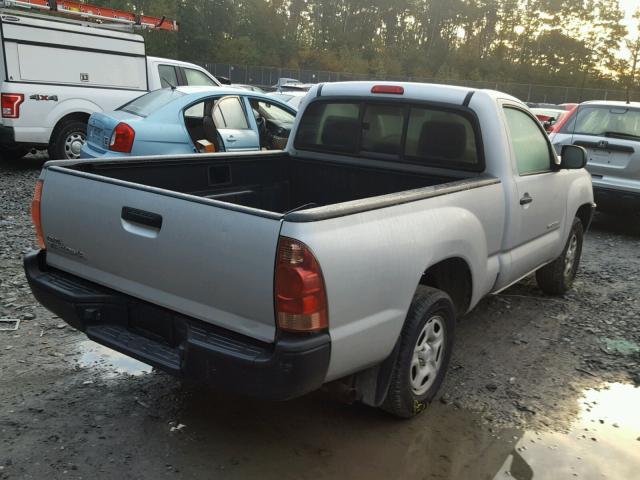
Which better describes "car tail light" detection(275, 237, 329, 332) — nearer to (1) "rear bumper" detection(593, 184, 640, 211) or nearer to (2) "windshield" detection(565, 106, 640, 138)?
(1) "rear bumper" detection(593, 184, 640, 211)

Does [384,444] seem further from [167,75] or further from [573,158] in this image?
[167,75]

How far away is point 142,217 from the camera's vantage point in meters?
2.83

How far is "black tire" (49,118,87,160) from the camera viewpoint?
9633 millimetres

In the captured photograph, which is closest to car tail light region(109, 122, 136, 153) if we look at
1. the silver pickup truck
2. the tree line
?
the silver pickup truck

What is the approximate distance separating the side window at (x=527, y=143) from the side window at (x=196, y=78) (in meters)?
7.85

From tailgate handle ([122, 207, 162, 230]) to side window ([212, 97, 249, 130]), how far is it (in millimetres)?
5020

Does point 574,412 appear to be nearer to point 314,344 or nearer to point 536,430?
point 536,430

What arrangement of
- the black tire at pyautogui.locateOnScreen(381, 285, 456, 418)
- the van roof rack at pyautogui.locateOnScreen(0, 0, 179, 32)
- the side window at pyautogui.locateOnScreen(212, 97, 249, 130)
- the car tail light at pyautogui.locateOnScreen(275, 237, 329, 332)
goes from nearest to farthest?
the car tail light at pyautogui.locateOnScreen(275, 237, 329, 332), the black tire at pyautogui.locateOnScreen(381, 285, 456, 418), the side window at pyautogui.locateOnScreen(212, 97, 249, 130), the van roof rack at pyautogui.locateOnScreen(0, 0, 179, 32)

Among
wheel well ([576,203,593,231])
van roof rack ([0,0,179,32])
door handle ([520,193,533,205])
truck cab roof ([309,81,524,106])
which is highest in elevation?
van roof rack ([0,0,179,32])

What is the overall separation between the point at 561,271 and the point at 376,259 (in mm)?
3360

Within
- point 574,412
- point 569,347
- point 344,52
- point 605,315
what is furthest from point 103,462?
point 344,52

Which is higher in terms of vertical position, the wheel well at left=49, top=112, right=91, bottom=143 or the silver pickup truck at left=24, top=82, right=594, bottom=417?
the silver pickup truck at left=24, top=82, right=594, bottom=417

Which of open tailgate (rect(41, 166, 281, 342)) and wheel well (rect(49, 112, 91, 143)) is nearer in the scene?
open tailgate (rect(41, 166, 281, 342))

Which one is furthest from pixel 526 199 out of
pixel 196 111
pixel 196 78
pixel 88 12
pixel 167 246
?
pixel 88 12
